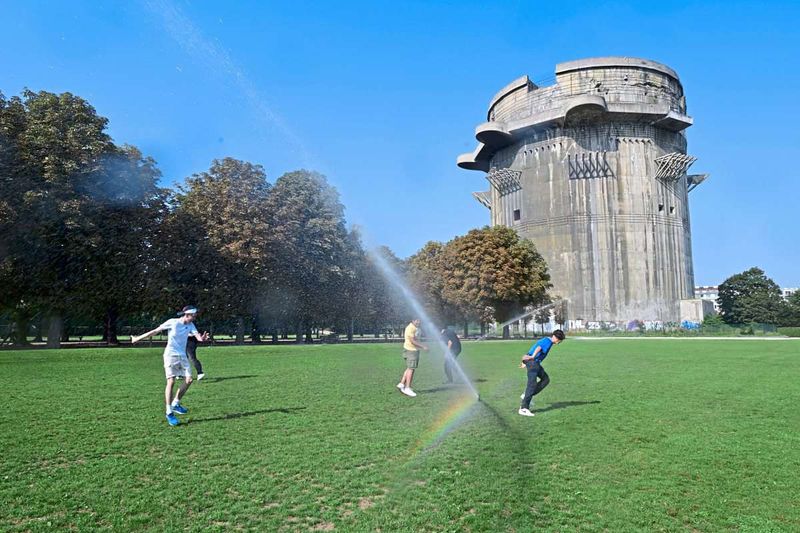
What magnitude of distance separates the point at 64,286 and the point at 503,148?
7532cm

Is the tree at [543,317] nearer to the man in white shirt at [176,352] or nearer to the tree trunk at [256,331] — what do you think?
the tree trunk at [256,331]

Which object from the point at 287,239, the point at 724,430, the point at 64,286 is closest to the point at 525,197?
the point at 287,239

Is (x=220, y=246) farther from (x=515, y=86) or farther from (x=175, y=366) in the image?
(x=515, y=86)

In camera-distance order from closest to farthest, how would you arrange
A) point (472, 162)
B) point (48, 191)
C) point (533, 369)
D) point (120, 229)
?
point (533, 369)
point (48, 191)
point (120, 229)
point (472, 162)

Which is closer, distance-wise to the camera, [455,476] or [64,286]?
[455,476]

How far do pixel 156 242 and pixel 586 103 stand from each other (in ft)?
208

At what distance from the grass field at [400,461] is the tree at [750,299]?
10326 centimetres

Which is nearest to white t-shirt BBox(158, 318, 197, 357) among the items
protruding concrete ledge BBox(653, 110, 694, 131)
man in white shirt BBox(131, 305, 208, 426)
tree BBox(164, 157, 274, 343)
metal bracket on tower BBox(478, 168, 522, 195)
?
man in white shirt BBox(131, 305, 208, 426)

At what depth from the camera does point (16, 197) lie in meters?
37.9

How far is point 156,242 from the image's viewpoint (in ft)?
152

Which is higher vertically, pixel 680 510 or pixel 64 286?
pixel 64 286

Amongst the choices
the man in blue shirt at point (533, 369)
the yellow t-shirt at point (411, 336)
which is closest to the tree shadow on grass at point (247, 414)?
the yellow t-shirt at point (411, 336)

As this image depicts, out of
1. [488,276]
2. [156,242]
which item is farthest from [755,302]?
[156,242]

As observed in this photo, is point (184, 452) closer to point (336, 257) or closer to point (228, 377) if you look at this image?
point (228, 377)
